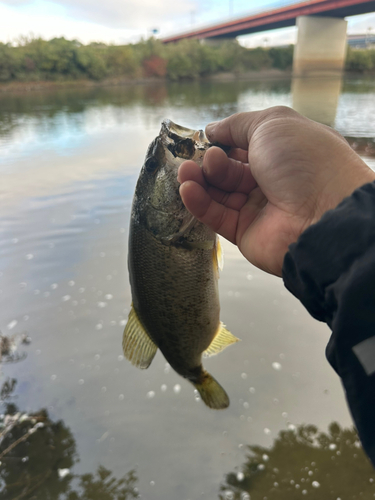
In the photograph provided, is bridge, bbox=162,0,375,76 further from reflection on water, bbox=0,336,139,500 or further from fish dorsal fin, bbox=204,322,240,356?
reflection on water, bbox=0,336,139,500

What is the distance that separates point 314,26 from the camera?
118 ft

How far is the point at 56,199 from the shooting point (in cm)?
825

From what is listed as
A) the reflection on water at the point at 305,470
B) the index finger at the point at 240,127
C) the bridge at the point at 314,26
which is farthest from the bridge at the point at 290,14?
the reflection on water at the point at 305,470

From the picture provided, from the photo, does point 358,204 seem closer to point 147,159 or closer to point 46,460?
point 147,159

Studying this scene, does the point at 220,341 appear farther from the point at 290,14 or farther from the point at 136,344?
the point at 290,14

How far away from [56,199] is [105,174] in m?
1.94

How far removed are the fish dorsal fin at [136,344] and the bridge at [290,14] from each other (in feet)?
113

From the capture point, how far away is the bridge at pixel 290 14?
2955cm

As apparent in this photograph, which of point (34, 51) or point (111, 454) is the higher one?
point (34, 51)

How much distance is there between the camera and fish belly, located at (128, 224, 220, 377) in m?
1.78

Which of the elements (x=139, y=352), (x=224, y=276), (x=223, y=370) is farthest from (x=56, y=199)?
(x=139, y=352)

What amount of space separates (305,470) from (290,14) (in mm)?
41401

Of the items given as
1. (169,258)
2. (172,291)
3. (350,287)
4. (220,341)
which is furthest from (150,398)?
(350,287)

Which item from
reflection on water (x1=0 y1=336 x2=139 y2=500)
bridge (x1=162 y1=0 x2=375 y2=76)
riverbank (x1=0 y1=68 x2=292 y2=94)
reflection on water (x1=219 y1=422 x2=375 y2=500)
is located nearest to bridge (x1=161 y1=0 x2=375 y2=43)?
bridge (x1=162 y1=0 x2=375 y2=76)
